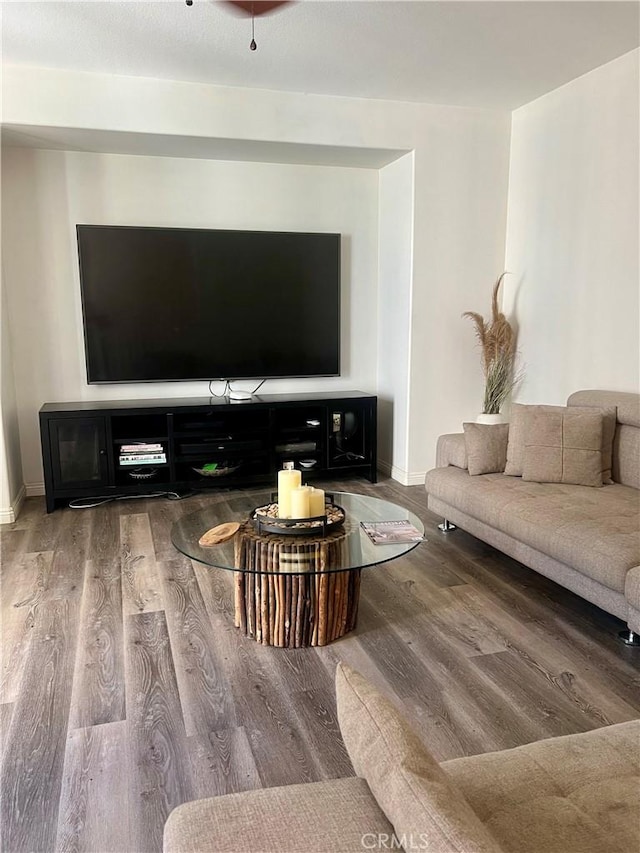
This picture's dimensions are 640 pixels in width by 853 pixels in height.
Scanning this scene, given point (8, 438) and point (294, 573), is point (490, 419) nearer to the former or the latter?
point (294, 573)

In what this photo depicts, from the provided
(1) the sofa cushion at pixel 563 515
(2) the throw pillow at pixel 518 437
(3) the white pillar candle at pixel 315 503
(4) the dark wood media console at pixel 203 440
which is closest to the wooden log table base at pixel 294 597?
(3) the white pillar candle at pixel 315 503

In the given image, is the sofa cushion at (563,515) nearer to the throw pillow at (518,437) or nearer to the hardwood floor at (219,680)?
the throw pillow at (518,437)

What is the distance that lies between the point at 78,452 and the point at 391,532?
7.86 ft

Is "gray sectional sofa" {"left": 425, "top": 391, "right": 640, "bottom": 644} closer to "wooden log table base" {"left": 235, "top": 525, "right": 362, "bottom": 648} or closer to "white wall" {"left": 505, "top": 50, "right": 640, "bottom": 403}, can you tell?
"white wall" {"left": 505, "top": 50, "right": 640, "bottom": 403}

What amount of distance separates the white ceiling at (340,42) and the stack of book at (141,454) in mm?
2190

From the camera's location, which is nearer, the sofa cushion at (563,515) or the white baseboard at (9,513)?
the sofa cushion at (563,515)

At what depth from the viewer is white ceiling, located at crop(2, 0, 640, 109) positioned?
272 centimetres

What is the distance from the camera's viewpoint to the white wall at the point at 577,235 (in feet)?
10.7

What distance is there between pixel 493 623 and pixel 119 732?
145 cm

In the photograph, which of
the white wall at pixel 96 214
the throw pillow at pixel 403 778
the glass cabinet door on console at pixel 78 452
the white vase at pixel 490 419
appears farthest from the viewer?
the white vase at pixel 490 419

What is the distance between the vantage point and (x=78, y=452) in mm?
3896

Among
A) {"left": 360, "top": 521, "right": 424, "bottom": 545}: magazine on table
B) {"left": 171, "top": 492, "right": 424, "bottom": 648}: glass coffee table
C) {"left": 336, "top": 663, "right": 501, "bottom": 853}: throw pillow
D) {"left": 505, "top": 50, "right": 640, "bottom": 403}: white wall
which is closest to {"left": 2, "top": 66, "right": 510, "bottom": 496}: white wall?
{"left": 505, "top": 50, "right": 640, "bottom": 403}: white wall

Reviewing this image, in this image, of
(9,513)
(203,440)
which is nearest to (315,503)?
(203,440)

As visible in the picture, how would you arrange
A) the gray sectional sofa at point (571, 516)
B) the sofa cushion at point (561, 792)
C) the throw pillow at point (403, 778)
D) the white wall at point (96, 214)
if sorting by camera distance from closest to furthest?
the throw pillow at point (403, 778) < the sofa cushion at point (561, 792) < the gray sectional sofa at point (571, 516) < the white wall at point (96, 214)
